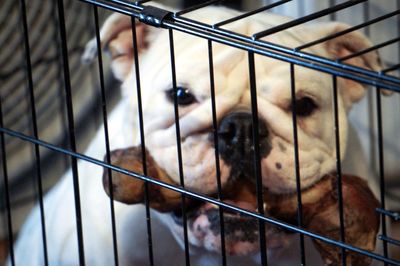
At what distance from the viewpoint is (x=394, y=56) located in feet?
6.02

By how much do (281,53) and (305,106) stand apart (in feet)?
1.24

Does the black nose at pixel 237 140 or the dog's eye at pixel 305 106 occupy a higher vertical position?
→ the dog's eye at pixel 305 106

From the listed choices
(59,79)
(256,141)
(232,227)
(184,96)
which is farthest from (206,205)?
(59,79)

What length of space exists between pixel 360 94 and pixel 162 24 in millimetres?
568

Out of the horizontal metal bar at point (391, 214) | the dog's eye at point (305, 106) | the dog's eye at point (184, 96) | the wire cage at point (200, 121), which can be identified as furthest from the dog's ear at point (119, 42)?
the horizontal metal bar at point (391, 214)

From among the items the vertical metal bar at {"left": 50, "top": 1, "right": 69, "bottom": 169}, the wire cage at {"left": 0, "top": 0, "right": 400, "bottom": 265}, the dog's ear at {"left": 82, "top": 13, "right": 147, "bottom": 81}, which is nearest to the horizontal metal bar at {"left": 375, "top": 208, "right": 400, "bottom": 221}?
the wire cage at {"left": 0, "top": 0, "right": 400, "bottom": 265}

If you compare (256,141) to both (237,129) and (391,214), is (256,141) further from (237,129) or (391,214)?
(237,129)

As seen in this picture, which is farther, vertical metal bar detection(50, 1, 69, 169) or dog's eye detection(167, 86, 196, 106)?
vertical metal bar detection(50, 1, 69, 169)

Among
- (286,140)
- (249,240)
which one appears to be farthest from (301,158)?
(249,240)

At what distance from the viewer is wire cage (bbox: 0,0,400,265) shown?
3.23ft

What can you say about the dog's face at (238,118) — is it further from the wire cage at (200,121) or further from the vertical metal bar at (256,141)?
the vertical metal bar at (256,141)

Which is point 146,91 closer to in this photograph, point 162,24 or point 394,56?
point 162,24

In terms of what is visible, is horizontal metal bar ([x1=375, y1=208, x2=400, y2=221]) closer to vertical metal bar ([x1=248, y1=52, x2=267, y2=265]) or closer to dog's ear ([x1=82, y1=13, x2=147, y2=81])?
vertical metal bar ([x1=248, y1=52, x2=267, y2=265])

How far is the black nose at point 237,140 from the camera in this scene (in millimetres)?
1248
